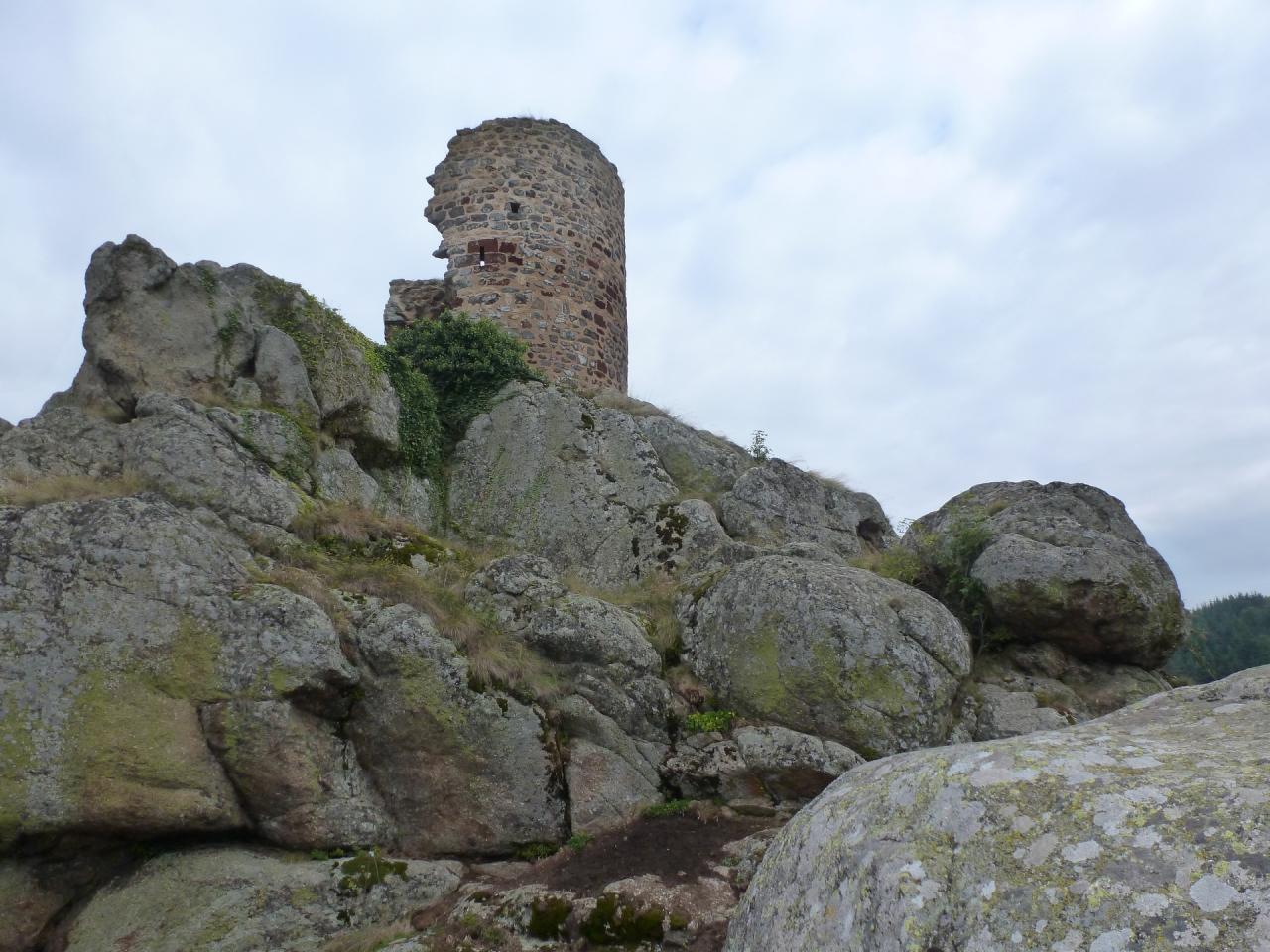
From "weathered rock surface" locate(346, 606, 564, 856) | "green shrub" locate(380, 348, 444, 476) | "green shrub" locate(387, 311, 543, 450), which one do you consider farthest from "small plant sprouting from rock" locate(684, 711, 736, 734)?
"green shrub" locate(387, 311, 543, 450)

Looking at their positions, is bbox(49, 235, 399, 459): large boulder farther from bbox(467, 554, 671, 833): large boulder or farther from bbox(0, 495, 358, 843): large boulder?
bbox(467, 554, 671, 833): large boulder

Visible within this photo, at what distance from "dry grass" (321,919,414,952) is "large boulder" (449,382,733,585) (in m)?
7.86

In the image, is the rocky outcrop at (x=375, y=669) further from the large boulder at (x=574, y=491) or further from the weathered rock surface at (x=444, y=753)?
the large boulder at (x=574, y=491)

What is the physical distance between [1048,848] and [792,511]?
12201 mm

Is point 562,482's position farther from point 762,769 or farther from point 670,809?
point 670,809

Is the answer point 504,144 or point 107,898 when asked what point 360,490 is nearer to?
point 107,898

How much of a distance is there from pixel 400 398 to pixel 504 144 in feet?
27.1

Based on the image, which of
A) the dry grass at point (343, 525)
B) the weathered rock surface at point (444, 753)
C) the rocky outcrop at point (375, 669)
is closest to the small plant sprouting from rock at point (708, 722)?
the rocky outcrop at point (375, 669)

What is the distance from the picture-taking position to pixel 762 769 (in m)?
9.18

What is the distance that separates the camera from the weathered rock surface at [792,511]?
1565 centimetres

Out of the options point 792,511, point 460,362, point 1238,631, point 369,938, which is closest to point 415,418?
point 460,362

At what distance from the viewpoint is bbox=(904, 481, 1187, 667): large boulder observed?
38.1ft

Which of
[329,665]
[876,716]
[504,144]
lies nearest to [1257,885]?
[876,716]

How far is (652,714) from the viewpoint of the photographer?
32.2 feet
